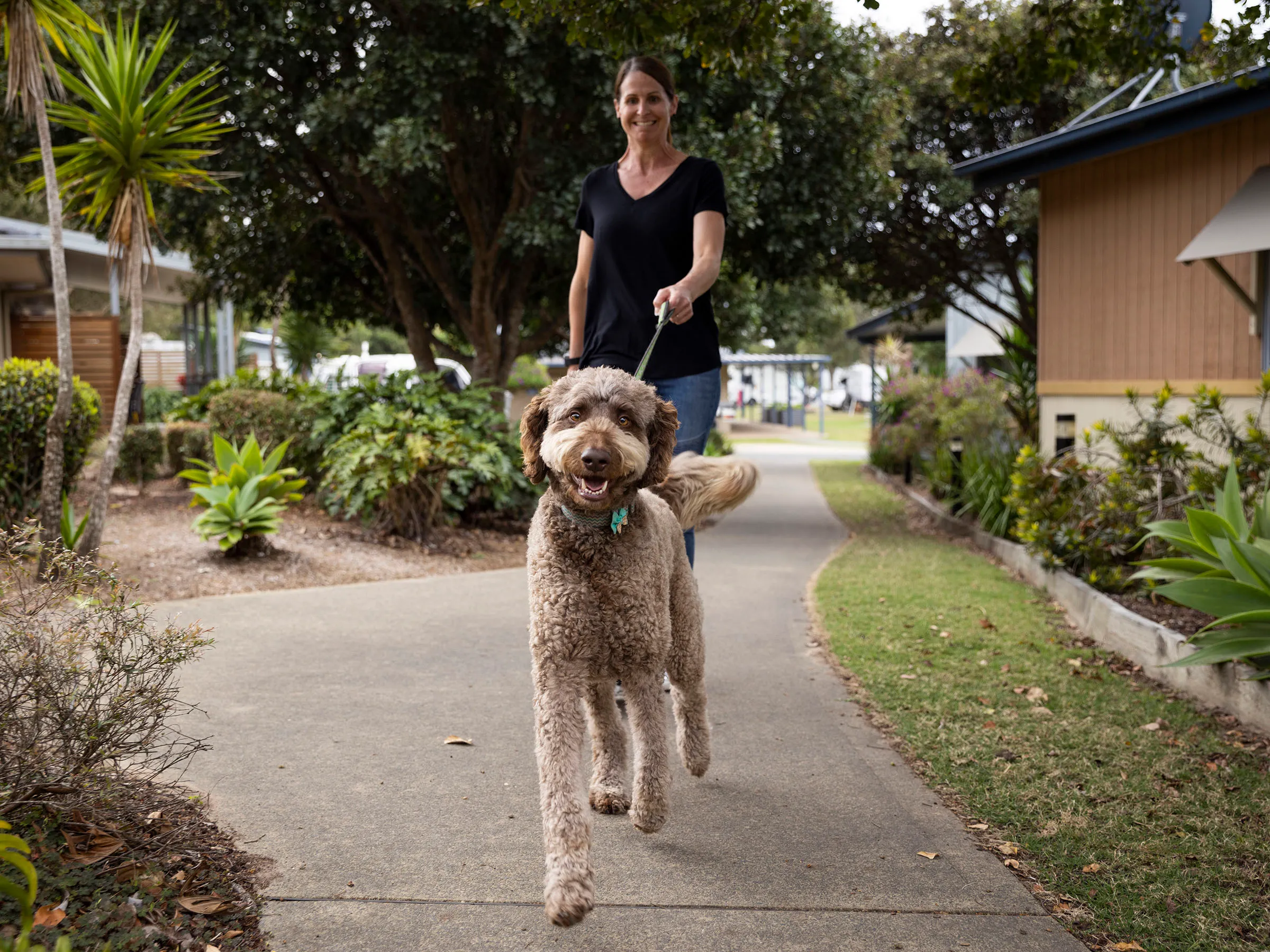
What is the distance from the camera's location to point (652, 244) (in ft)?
13.6

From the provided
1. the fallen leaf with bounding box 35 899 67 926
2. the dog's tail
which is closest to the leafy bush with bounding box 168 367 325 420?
the dog's tail

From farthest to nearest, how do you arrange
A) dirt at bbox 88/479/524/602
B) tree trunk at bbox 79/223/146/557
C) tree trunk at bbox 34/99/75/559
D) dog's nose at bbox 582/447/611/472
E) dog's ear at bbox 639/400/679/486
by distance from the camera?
dirt at bbox 88/479/524/602, tree trunk at bbox 79/223/146/557, tree trunk at bbox 34/99/75/559, dog's ear at bbox 639/400/679/486, dog's nose at bbox 582/447/611/472

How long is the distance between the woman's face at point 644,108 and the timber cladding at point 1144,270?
6.27 m

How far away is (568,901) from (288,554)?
5.94 m

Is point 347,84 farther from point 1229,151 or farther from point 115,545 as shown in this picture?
point 1229,151

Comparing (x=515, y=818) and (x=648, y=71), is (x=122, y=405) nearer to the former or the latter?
(x=648, y=71)

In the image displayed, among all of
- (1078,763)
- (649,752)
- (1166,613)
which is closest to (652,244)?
(649,752)

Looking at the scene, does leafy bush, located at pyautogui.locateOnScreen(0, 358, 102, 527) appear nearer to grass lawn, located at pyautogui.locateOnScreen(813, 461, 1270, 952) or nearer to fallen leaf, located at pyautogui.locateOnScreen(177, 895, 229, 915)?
fallen leaf, located at pyautogui.locateOnScreen(177, 895, 229, 915)

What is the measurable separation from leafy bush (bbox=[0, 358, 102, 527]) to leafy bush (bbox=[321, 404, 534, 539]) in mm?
1977

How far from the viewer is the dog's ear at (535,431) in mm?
3098

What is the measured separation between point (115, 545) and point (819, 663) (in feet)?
16.9

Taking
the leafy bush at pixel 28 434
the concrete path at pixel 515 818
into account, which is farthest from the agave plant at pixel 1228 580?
the leafy bush at pixel 28 434

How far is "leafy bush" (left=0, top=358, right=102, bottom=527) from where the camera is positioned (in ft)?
23.2

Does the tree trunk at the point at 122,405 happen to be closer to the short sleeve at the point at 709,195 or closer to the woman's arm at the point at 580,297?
the woman's arm at the point at 580,297
